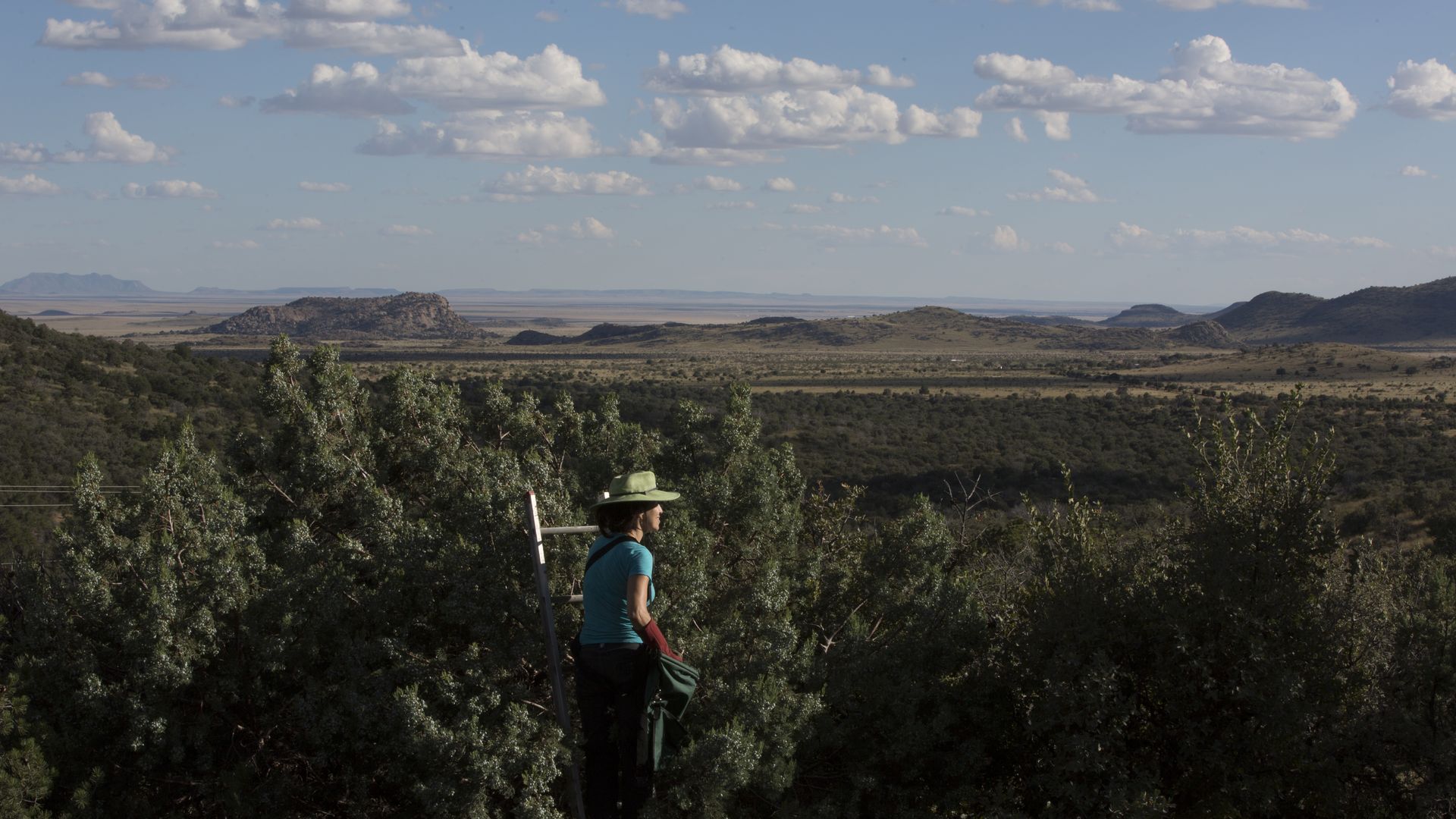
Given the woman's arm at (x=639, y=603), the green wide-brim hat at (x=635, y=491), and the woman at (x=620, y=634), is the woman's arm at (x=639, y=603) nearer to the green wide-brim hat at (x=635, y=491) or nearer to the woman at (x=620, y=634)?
the woman at (x=620, y=634)

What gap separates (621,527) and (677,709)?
3.03 ft

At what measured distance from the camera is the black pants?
6148mm

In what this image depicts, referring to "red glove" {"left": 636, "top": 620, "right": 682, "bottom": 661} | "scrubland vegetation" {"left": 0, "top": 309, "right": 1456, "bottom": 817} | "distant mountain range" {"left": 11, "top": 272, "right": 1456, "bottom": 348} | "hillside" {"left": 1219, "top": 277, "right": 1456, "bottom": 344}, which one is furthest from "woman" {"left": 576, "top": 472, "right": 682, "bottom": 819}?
"hillside" {"left": 1219, "top": 277, "right": 1456, "bottom": 344}

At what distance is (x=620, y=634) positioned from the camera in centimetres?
616

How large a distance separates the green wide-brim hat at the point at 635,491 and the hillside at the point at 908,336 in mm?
131033

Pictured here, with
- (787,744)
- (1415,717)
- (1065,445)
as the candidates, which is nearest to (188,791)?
(787,744)

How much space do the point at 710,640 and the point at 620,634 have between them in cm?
308

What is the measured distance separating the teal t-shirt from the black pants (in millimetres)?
75

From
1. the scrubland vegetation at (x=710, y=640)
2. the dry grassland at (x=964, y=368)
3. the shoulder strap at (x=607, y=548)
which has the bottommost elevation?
the dry grassland at (x=964, y=368)

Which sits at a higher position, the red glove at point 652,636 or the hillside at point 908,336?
the red glove at point 652,636

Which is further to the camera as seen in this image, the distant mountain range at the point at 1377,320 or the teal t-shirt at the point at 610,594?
the distant mountain range at the point at 1377,320

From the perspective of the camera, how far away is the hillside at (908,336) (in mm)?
142625

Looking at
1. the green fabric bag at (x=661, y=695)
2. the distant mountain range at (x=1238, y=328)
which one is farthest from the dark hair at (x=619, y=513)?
the distant mountain range at (x=1238, y=328)

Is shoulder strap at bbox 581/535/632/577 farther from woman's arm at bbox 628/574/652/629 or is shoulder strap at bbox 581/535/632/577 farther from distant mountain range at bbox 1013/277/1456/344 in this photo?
distant mountain range at bbox 1013/277/1456/344
